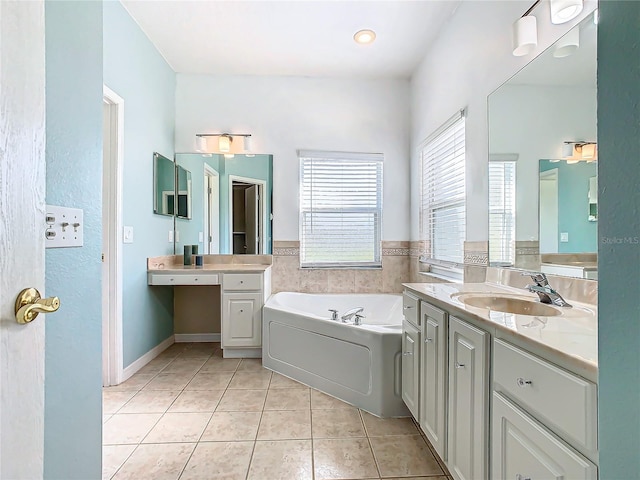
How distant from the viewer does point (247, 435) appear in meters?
1.86

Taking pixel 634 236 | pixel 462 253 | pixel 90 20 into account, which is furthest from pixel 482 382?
pixel 90 20

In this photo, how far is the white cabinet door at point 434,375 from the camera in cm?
144

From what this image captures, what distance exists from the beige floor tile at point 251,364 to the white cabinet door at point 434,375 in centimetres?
157

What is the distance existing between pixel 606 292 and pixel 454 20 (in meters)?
2.73

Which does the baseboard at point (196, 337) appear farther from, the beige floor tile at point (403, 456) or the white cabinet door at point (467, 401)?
the white cabinet door at point (467, 401)

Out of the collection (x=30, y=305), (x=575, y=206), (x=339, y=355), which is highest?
(x=575, y=206)

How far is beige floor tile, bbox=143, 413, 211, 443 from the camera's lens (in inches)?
72.4

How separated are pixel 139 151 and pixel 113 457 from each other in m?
2.16

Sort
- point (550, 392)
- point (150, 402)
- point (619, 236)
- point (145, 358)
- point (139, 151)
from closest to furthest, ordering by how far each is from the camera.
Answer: point (619, 236) < point (550, 392) < point (150, 402) < point (139, 151) < point (145, 358)

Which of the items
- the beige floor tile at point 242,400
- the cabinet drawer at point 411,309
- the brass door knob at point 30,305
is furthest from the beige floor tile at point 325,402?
the brass door knob at point 30,305

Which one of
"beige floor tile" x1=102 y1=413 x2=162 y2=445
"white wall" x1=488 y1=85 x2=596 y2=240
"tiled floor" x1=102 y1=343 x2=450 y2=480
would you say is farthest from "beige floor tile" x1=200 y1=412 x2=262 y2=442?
"white wall" x1=488 y1=85 x2=596 y2=240

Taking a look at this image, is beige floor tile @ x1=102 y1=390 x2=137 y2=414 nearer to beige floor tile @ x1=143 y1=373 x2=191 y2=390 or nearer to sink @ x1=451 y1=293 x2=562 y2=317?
beige floor tile @ x1=143 y1=373 x2=191 y2=390

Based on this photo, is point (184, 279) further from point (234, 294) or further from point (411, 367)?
point (411, 367)

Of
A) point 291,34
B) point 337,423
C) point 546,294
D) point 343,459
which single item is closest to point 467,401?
point 546,294
